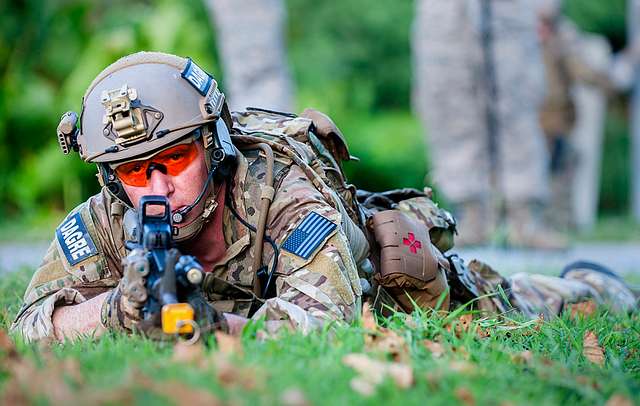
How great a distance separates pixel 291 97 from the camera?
10133 millimetres

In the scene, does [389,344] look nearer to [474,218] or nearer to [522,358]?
[522,358]

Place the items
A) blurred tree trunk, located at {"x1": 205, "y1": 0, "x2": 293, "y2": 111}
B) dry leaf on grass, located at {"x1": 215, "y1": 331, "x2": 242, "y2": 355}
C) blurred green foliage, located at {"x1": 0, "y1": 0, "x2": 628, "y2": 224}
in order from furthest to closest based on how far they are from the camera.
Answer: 1. blurred green foliage, located at {"x1": 0, "y1": 0, "x2": 628, "y2": 224}
2. blurred tree trunk, located at {"x1": 205, "y1": 0, "x2": 293, "y2": 111}
3. dry leaf on grass, located at {"x1": 215, "y1": 331, "x2": 242, "y2": 355}

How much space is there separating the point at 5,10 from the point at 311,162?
41.4ft

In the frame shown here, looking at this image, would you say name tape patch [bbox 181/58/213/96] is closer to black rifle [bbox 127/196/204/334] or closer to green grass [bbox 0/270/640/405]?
black rifle [bbox 127/196/204/334]

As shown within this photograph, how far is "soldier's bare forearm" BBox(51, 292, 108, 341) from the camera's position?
3.94 metres

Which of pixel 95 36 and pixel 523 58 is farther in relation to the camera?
pixel 95 36

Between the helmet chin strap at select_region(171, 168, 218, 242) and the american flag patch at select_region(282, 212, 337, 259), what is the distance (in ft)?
1.03

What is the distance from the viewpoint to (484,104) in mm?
9852

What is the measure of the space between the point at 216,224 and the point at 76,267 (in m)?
0.53

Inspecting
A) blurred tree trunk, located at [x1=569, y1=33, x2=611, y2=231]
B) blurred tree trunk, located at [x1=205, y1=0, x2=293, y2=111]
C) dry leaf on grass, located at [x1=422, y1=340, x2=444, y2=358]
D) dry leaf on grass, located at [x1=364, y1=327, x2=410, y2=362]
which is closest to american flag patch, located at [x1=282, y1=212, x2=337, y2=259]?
dry leaf on grass, located at [x1=364, y1=327, x2=410, y2=362]

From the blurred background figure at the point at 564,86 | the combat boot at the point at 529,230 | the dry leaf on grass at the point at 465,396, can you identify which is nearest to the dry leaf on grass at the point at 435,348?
the dry leaf on grass at the point at 465,396

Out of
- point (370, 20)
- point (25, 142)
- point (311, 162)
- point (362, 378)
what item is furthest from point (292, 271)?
point (370, 20)

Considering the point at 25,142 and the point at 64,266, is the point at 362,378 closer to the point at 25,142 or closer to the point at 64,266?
the point at 64,266

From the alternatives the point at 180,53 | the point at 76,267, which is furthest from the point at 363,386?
the point at 180,53
